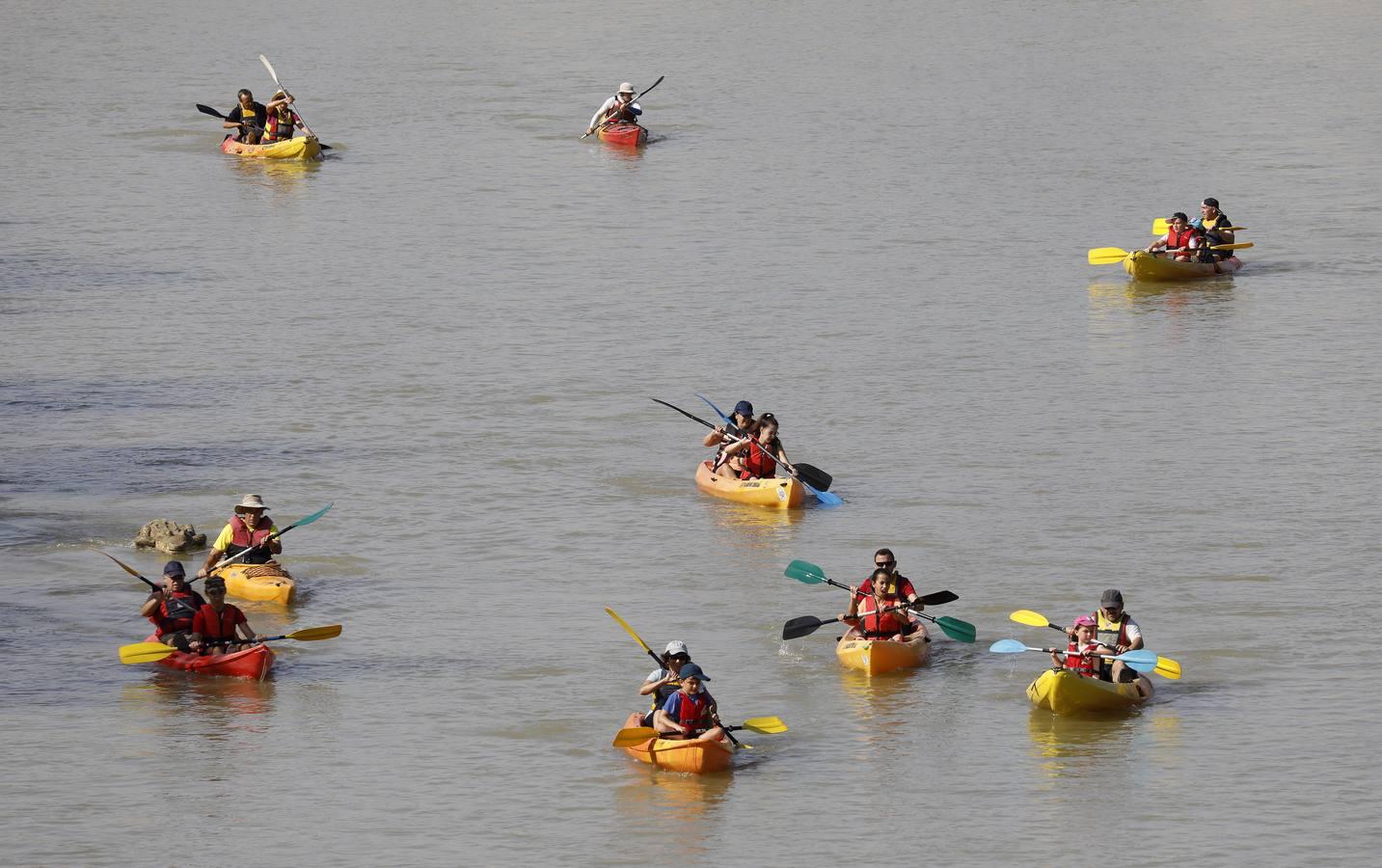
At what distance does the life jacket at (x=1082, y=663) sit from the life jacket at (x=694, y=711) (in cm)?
418

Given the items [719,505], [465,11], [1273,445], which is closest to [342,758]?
[719,505]

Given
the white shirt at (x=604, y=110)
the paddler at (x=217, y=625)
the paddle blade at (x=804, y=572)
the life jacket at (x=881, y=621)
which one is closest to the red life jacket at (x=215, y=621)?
the paddler at (x=217, y=625)

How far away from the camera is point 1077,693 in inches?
923

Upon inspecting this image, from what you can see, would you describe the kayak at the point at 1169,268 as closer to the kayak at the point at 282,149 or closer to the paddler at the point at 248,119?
the kayak at the point at 282,149

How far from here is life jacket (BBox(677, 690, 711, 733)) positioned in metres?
22.1

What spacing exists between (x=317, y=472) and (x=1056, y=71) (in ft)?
127

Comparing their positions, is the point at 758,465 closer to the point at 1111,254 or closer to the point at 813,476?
the point at 813,476

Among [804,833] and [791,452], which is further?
[791,452]

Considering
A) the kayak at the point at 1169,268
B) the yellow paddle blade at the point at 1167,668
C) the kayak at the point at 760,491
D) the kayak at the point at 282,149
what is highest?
the kayak at the point at 282,149

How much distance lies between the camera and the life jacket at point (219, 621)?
24.7 m

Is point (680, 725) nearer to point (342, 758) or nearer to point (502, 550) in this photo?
point (342, 758)

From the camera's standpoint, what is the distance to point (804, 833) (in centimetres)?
2119

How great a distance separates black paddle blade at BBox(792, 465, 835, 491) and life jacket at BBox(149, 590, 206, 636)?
9384 mm

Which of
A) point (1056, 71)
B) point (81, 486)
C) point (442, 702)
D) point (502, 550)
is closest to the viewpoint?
point (442, 702)
